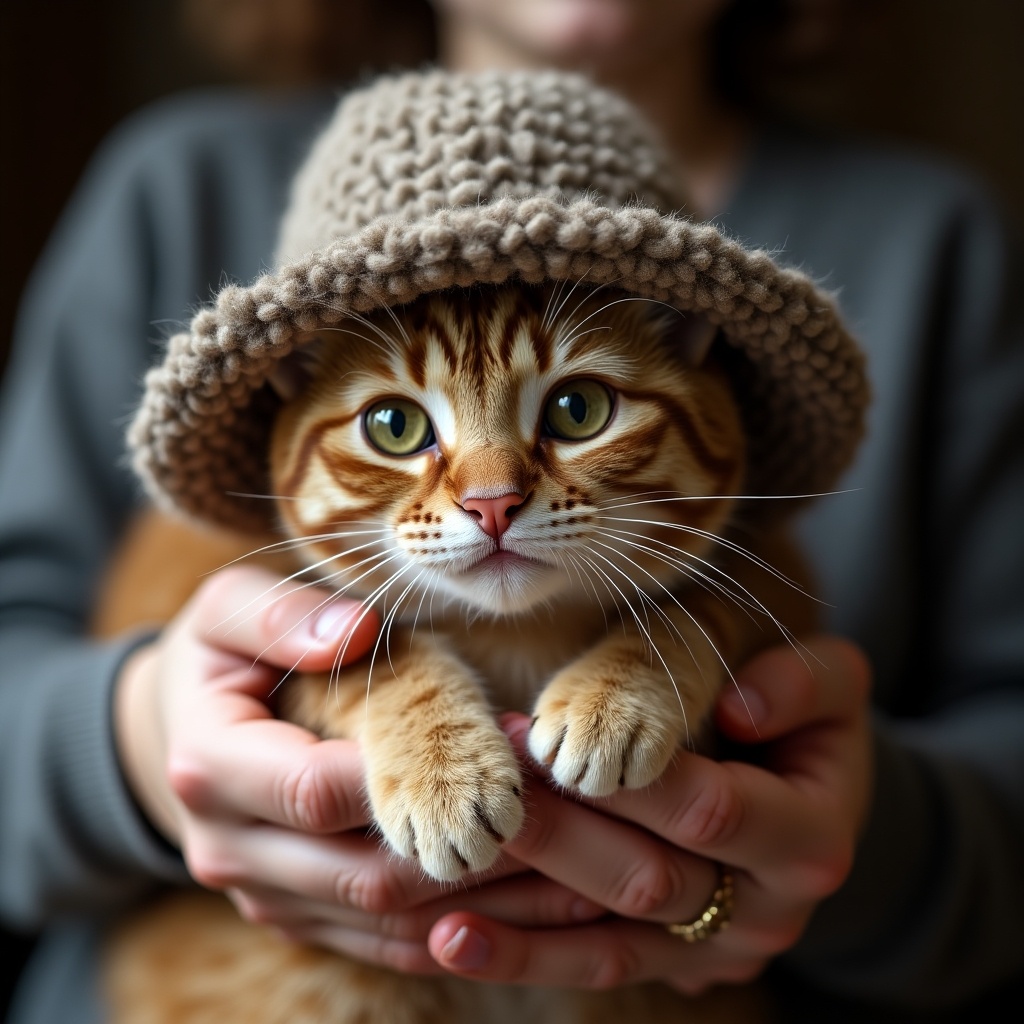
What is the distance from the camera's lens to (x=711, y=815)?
0.75 m

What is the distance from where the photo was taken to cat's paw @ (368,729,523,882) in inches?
27.3

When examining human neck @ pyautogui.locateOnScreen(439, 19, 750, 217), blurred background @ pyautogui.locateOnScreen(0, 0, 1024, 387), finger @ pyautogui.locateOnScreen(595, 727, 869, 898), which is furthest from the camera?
blurred background @ pyautogui.locateOnScreen(0, 0, 1024, 387)

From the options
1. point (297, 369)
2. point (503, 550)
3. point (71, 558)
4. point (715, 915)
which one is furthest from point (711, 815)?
point (71, 558)

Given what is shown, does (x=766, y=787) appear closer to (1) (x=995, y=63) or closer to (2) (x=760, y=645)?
(2) (x=760, y=645)

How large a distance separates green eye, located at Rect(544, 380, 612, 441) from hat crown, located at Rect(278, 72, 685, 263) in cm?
14

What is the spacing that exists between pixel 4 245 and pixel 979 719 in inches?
74.9

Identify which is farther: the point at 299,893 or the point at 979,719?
the point at 979,719

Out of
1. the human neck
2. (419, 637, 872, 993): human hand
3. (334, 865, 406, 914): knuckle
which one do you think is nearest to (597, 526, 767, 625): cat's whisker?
(419, 637, 872, 993): human hand

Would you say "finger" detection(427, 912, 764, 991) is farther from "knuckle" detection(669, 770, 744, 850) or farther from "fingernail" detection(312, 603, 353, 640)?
"fingernail" detection(312, 603, 353, 640)

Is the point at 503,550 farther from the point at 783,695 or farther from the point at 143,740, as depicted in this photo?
the point at 143,740

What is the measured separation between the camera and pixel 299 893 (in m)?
0.83

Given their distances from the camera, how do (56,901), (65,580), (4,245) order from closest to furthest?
(56,901), (65,580), (4,245)

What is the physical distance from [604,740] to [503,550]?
16 centimetres

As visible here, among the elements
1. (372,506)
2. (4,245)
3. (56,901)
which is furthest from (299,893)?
(4,245)
